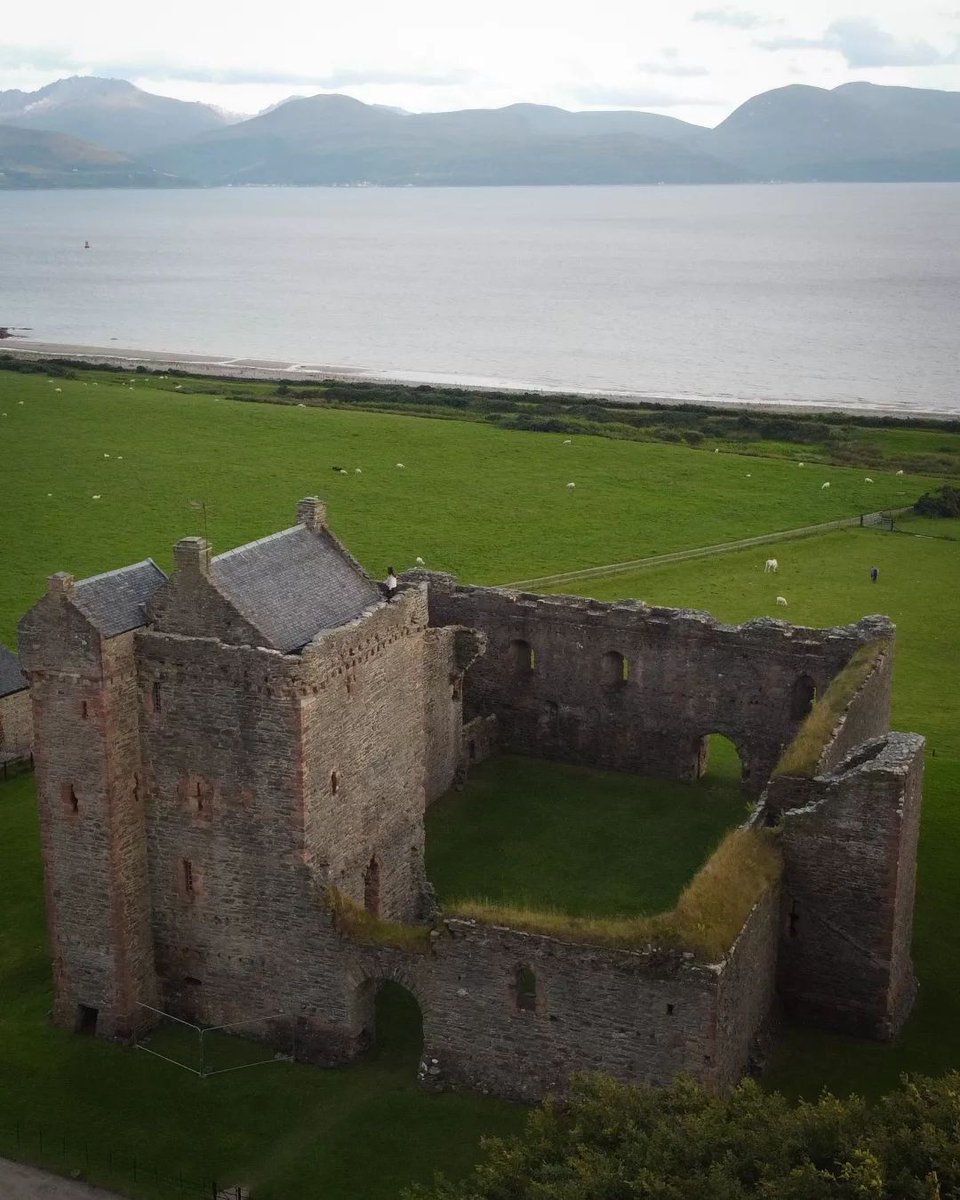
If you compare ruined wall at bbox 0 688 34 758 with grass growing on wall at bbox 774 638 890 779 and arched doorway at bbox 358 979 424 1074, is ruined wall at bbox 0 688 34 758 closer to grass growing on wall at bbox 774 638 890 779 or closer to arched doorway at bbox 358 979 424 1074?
arched doorway at bbox 358 979 424 1074

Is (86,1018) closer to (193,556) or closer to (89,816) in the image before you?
(89,816)

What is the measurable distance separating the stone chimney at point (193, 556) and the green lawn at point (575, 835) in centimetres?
1022

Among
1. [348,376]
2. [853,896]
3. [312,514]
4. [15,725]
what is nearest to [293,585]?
[312,514]

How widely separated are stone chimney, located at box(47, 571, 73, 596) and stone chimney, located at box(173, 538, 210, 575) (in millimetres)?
1816

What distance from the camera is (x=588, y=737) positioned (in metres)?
39.3

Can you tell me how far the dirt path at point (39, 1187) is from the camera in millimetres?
22438

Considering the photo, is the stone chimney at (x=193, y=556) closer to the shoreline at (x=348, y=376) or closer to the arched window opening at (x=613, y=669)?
the arched window opening at (x=613, y=669)

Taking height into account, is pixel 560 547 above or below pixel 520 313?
below

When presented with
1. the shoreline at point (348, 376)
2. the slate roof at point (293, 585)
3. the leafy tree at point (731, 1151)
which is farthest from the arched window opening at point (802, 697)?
the shoreline at point (348, 376)

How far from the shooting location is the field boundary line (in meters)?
56.8

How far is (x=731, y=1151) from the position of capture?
57.6ft

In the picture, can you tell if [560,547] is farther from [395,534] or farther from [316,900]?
[316,900]

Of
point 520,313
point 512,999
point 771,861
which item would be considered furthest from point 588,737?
point 520,313

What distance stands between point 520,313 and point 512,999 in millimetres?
168334
